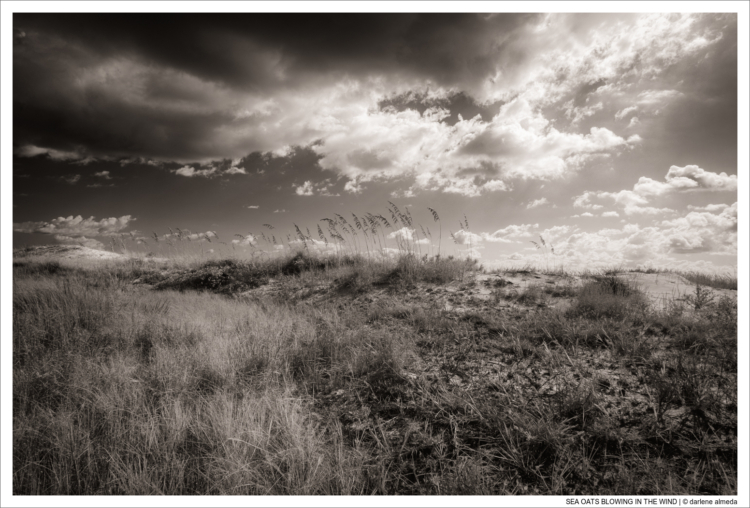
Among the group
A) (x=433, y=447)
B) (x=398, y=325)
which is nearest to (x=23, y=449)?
(x=433, y=447)

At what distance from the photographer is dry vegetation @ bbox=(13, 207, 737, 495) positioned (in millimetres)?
2045

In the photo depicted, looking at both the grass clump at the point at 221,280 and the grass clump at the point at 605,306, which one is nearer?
the grass clump at the point at 605,306

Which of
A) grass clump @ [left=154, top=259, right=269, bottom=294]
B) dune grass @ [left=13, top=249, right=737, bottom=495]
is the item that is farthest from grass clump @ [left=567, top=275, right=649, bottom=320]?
grass clump @ [left=154, top=259, right=269, bottom=294]

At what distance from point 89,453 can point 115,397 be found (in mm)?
731

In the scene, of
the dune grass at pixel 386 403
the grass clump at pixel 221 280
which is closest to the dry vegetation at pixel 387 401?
the dune grass at pixel 386 403

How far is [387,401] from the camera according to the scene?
2.85 meters

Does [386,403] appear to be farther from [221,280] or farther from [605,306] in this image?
[221,280]

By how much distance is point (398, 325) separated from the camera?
473 centimetres

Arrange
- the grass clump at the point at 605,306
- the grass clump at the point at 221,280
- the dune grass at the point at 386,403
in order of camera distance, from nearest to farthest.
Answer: the dune grass at the point at 386,403
the grass clump at the point at 605,306
the grass clump at the point at 221,280

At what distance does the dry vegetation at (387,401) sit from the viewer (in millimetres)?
2045

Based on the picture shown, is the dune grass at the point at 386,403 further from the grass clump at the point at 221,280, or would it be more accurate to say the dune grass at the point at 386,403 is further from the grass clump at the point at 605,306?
the grass clump at the point at 221,280

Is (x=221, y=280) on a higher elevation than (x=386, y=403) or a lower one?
higher

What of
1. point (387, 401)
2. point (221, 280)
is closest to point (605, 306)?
point (387, 401)

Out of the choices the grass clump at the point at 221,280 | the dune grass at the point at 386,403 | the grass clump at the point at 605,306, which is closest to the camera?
the dune grass at the point at 386,403
